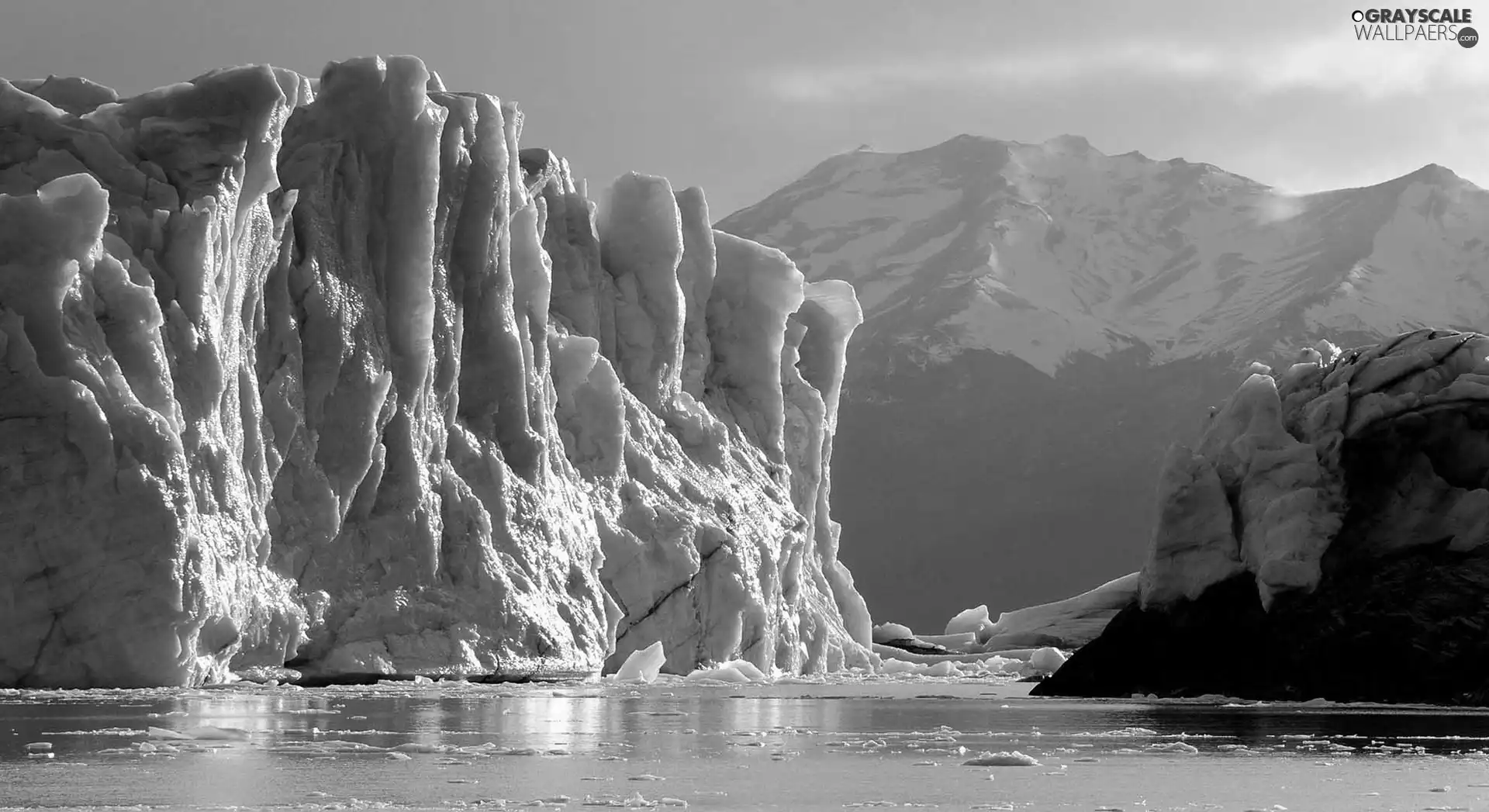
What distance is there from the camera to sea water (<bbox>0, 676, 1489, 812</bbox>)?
9422 millimetres

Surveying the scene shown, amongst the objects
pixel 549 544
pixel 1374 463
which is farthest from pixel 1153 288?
pixel 1374 463

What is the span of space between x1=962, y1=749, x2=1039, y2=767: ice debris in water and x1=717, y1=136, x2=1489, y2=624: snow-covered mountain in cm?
9143

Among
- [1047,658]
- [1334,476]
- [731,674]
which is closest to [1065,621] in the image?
[1047,658]

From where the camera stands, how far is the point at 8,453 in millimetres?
21562

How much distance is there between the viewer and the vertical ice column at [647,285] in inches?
1497

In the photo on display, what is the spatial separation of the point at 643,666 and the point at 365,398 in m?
6.57

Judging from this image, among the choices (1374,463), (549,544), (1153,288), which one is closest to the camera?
(1374,463)

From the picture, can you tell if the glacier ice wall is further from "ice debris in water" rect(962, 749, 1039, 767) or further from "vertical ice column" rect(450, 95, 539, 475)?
"vertical ice column" rect(450, 95, 539, 475)

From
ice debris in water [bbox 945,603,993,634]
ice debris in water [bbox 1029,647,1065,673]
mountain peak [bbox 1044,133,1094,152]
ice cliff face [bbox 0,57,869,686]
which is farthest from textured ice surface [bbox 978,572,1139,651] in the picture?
mountain peak [bbox 1044,133,1094,152]

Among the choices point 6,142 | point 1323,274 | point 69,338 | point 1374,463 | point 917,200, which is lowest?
point 1374,463

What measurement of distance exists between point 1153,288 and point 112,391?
105734 millimetres

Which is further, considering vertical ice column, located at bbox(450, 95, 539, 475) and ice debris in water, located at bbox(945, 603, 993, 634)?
ice debris in water, located at bbox(945, 603, 993, 634)

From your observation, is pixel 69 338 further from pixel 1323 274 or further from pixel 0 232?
pixel 1323 274

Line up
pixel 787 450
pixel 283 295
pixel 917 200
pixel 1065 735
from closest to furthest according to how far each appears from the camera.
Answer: pixel 1065 735
pixel 283 295
pixel 787 450
pixel 917 200
